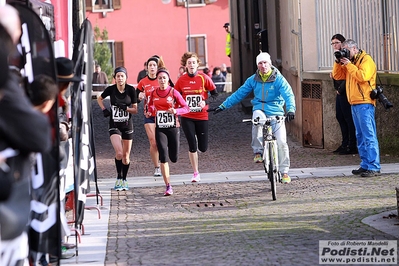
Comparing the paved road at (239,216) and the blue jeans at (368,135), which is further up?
the blue jeans at (368,135)

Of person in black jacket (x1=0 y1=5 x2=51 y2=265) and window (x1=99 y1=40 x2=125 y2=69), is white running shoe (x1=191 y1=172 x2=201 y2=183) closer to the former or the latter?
person in black jacket (x1=0 y1=5 x2=51 y2=265)

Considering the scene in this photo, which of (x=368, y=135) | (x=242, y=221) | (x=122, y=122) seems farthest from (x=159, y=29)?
(x=242, y=221)

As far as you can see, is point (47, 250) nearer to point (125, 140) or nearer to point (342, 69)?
point (125, 140)

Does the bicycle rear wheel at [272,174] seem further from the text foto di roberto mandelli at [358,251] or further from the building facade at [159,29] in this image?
the building facade at [159,29]

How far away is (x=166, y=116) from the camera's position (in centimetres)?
1258

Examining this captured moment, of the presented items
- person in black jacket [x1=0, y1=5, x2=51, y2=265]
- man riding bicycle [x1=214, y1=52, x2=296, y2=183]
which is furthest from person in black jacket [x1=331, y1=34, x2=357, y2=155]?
person in black jacket [x1=0, y1=5, x2=51, y2=265]

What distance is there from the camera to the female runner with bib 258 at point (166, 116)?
40.9 feet

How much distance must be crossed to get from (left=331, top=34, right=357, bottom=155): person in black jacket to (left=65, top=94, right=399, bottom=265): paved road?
42 centimetres

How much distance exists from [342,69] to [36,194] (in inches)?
370

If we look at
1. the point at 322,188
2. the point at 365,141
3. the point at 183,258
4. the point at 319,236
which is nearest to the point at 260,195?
the point at 322,188

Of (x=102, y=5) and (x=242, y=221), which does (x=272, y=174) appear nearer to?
(x=242, y=221)

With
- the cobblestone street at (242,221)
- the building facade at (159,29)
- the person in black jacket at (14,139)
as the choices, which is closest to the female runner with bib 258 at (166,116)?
the cobblestone street at (242,221)

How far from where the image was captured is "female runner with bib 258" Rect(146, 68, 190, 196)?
12469mm

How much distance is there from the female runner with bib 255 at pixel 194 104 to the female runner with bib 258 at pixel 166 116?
2.14 feet
